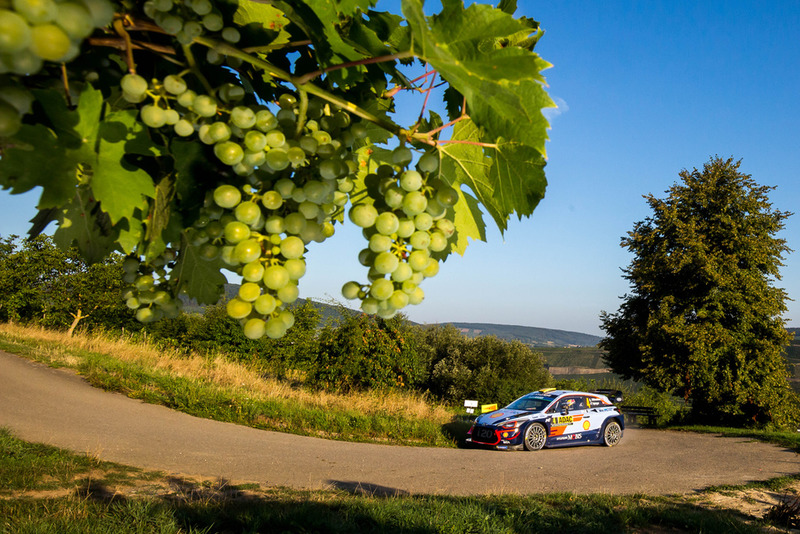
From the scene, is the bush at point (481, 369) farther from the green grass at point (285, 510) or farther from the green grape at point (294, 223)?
the green grape at point (294, 223)

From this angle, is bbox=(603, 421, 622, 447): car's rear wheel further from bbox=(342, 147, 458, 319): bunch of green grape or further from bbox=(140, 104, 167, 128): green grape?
bbox=(140, 104, 167, 128): green grape

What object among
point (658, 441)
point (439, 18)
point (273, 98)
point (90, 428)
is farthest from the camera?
point (658, 441)

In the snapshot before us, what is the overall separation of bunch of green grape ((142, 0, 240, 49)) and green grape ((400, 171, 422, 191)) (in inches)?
13.0

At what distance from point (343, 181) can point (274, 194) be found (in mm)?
168

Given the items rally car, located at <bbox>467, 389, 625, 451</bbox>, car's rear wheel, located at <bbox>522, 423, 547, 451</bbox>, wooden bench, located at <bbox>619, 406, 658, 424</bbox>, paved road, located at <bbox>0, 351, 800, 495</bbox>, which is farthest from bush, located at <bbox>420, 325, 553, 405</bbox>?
car's rear wheel, located at <bbox>522, 423, 547, 451</bbox>

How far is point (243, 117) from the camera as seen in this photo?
0.72 metres

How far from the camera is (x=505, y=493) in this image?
869 cm

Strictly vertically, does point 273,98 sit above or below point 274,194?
above

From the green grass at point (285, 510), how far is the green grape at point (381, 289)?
5.66m

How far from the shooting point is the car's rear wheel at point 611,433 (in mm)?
14125

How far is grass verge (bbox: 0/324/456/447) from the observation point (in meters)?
13.2

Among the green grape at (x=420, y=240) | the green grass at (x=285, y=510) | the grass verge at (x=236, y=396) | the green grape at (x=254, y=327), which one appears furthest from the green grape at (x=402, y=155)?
the grass verge at (x=236, y=396)

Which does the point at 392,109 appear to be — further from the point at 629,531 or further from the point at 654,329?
the point at 654,329

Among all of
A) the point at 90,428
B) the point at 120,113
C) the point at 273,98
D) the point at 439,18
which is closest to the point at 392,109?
the point at 273,98
